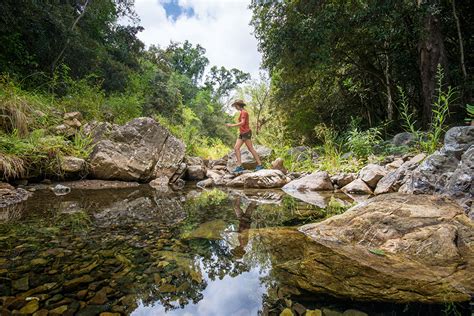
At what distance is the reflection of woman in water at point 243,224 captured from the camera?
1.91 metres

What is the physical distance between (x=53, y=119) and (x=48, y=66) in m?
5.01

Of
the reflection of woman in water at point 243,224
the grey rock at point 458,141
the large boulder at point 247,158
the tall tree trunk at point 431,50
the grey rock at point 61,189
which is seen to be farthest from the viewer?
the large boulder at point 247,158

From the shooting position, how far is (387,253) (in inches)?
68.7

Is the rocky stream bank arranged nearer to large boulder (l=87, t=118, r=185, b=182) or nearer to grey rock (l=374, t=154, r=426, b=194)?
grey rock (l=374, t=154, r=426, b=194)

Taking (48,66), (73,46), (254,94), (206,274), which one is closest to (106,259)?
(206,274)

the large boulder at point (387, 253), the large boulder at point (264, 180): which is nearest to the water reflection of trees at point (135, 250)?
the large boulder at point (387, 253)

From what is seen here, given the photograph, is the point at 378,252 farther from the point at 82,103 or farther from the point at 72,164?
the point at 82,103

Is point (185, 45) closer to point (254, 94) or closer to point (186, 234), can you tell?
point (254, 94)

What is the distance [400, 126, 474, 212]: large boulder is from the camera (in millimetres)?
2672

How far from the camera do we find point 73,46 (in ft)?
32.4

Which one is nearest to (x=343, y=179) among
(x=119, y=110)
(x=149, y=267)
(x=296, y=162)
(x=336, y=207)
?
(x=336, y=207)

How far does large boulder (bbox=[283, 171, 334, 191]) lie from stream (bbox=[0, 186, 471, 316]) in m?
2.26

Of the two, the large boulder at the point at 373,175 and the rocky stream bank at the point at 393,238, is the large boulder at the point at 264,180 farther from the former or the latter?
the large boulder at the point at 373,175

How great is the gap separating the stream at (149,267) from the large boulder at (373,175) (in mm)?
2116
